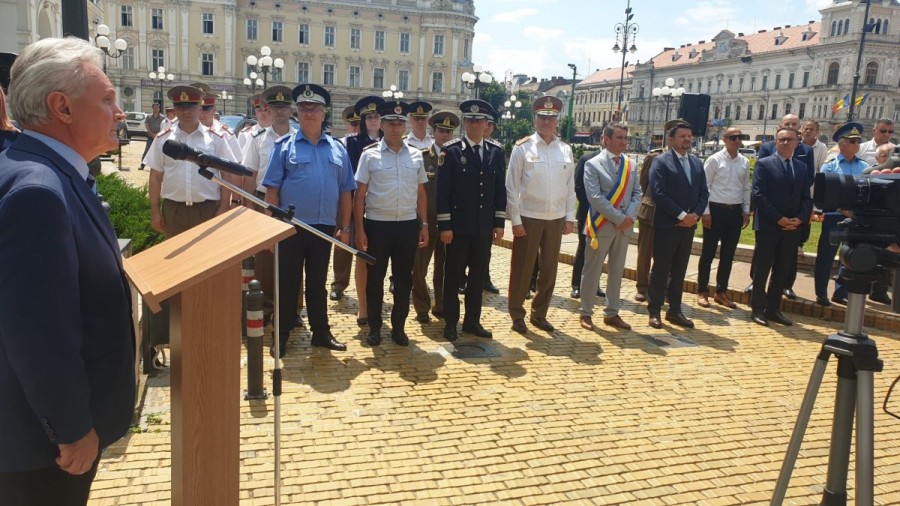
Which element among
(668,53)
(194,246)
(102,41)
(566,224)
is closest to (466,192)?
(566,224)

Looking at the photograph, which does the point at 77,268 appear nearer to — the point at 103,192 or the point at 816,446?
the point at 816,446

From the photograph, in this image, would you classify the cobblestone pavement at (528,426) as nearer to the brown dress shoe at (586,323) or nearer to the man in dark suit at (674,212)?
the brown dress shoe at (586,323)

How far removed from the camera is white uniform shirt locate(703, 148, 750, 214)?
26.1ft

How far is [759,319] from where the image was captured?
7586 millimetres

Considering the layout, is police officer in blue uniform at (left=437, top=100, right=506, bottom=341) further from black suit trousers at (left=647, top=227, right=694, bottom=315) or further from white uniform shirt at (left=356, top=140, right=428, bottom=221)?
black suit trousers at (left=647, top=227, right=694, bottom=315)

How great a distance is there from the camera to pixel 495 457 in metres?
4.02

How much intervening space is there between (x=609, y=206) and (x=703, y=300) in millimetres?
2393

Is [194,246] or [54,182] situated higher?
[54,182]

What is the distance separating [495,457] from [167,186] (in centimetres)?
412

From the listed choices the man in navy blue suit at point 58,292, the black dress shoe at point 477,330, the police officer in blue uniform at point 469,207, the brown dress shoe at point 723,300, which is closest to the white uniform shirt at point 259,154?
the police officer in blue uniform at point 469,207

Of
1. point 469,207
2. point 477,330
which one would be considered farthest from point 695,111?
point 477,330

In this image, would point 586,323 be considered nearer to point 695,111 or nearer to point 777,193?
point 777,193

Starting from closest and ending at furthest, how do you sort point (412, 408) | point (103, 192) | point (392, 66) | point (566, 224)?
point (412, 408), point (566, 224), point (103, 192), point (392, 66)

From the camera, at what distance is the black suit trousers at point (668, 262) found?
23.7ft
